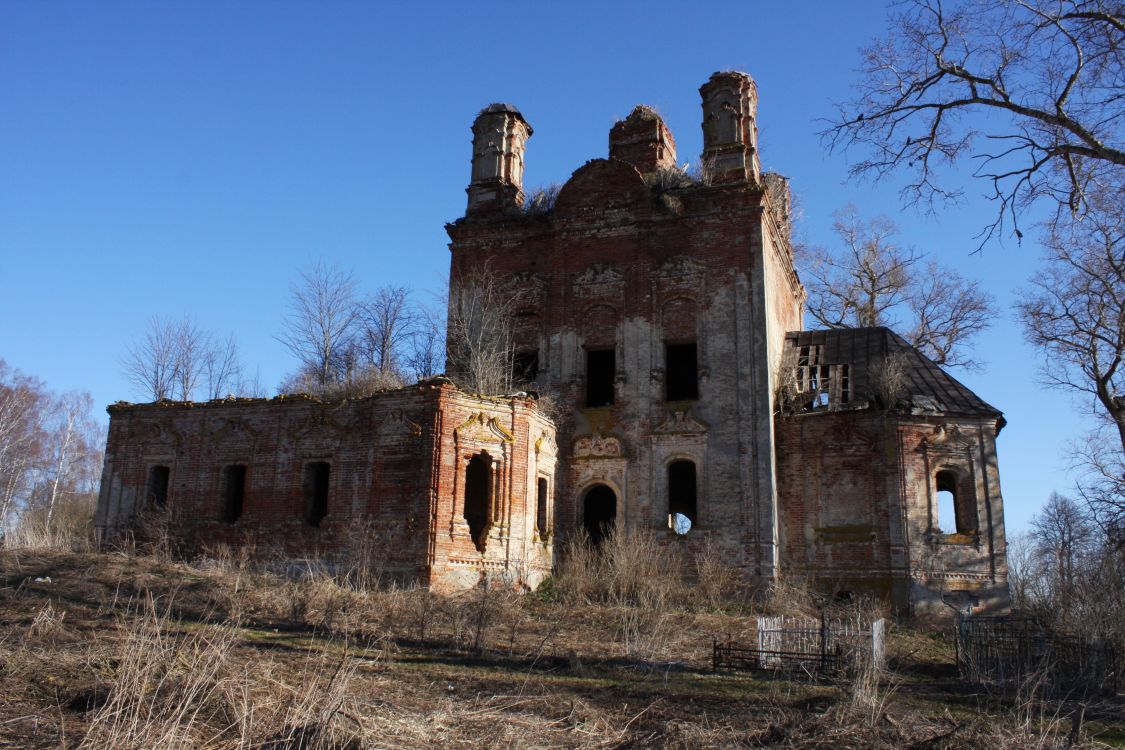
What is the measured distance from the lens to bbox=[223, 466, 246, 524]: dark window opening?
19.7 m

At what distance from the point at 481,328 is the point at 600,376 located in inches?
122

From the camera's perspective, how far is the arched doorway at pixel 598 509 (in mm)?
20562

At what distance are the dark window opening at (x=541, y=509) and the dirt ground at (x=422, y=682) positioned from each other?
3.35 m

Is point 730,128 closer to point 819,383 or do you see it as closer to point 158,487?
point 819,383

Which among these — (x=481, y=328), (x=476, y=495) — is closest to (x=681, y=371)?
(x=481, y=328)

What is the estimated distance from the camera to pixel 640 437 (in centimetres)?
2030

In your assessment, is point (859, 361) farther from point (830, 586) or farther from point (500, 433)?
point (500, 433)

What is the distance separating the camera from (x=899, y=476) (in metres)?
19.4

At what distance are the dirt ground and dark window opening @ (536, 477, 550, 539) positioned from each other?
3349 millimetres

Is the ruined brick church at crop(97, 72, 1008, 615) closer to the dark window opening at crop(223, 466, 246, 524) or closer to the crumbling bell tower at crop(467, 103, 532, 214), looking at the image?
the dark window opening at crop(223, 466, 246, 524)

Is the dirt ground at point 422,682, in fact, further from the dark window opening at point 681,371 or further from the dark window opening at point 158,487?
the dark window opening at point 681,371

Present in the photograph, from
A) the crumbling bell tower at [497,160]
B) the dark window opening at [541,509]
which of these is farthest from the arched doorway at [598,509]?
the crumbling bell tower at [497,160]

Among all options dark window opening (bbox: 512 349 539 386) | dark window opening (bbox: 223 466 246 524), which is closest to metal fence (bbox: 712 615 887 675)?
dark window opening (bbox: 512 349 539 386)

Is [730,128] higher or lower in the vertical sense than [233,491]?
higher
